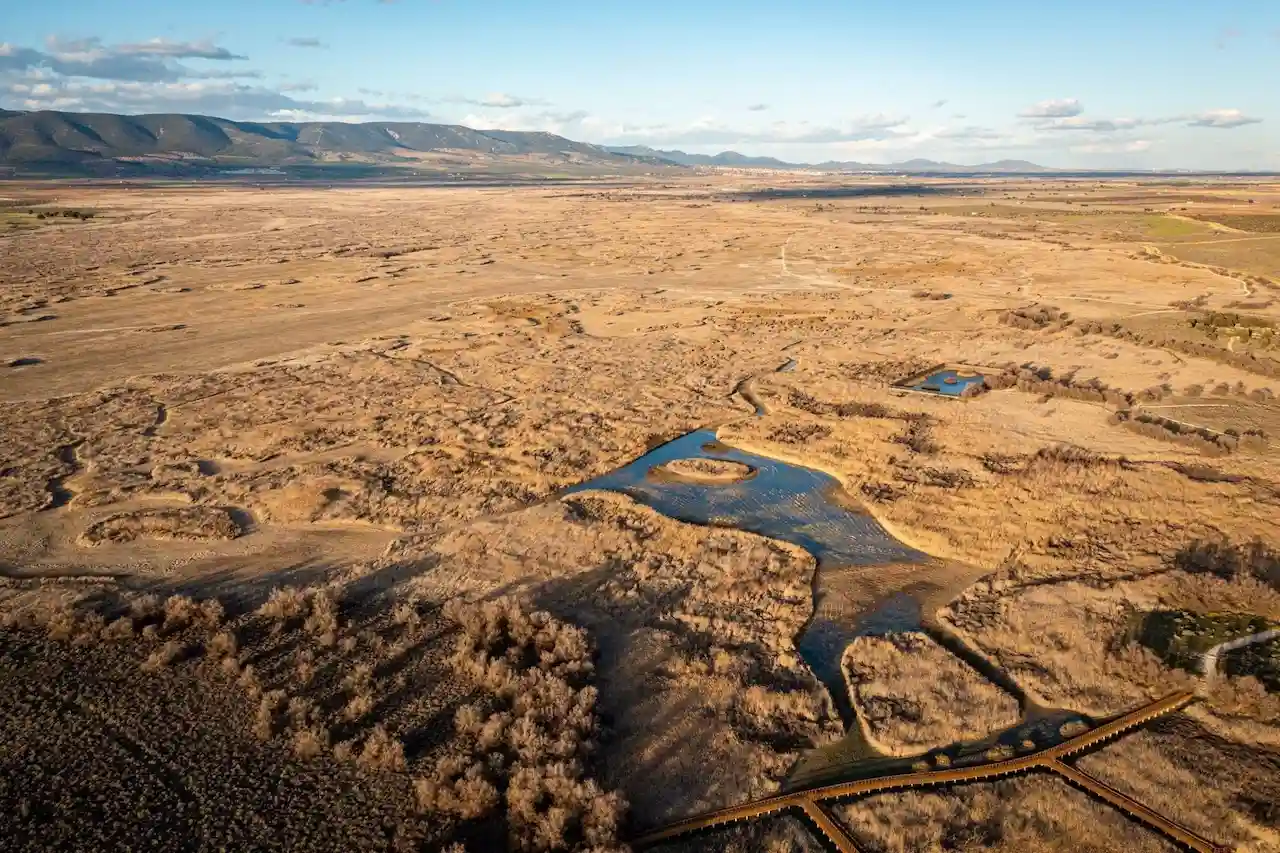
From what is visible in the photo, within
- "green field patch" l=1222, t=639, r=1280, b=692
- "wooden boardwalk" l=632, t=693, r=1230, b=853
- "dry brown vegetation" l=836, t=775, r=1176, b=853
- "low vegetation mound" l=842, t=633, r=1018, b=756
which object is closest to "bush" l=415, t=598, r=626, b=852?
"wooden boardwalk" l=632, t=693, r=1230, b=853

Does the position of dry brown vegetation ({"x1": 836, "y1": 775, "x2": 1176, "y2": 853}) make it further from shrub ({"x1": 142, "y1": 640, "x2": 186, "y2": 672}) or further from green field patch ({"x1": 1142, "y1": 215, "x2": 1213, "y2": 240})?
green field patch ({"x1": 1142, "y1": 215, "x2": 1213, "y2": 240})

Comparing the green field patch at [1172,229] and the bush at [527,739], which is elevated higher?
the green field patch at [1172,229]

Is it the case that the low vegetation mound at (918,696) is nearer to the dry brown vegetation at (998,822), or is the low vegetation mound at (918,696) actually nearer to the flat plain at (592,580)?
the flat plain at (592,580)

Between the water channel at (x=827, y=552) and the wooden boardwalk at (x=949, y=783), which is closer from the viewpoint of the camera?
the wooden boardwalk at (x=949, y=783)

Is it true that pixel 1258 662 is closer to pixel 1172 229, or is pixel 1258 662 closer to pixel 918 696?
pixel 918 696

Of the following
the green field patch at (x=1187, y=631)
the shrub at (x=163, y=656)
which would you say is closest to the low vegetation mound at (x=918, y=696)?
the green field patch at (x=1187, y=631)

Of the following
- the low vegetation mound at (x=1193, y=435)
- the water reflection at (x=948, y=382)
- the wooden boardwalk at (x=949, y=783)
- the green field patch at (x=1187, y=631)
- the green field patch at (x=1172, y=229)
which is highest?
the green field patch at (x=1172, y=229)

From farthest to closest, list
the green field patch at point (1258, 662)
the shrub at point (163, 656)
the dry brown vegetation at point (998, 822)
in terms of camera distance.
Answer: the shrub at point (163, 656) → the green field patch at point (1258, 662) → the dry brown vegetation at point (998, 822)
